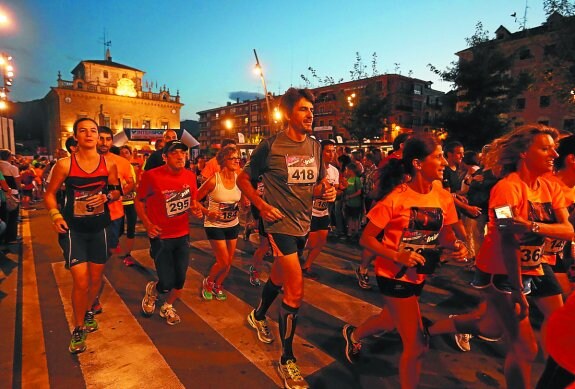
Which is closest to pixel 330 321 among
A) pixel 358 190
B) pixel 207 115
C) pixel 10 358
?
pixel 10 358

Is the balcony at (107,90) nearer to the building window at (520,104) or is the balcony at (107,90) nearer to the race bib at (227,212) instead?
the building window at (520,104)

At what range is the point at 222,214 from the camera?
470 centimetres

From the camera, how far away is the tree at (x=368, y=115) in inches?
1342

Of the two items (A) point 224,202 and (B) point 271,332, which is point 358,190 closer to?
(A) point 224,202

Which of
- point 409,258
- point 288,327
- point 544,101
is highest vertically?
point 544,101

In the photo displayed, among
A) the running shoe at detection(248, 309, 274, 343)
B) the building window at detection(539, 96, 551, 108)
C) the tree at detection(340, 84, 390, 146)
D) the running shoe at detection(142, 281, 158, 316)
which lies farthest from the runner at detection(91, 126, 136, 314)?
the building window at detection(539, 96, 551, 108)

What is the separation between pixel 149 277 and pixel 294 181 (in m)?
3.93

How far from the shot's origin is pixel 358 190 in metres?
8.52

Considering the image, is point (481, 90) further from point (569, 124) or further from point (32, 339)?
point (32, 339)

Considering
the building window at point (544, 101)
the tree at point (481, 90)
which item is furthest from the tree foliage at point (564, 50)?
the building window at point (544, 101)

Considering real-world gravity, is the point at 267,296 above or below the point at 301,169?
below

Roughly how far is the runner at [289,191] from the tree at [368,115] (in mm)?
32615

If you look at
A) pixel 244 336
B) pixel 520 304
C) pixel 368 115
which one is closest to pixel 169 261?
pixel 244 336

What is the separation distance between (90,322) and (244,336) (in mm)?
1751
